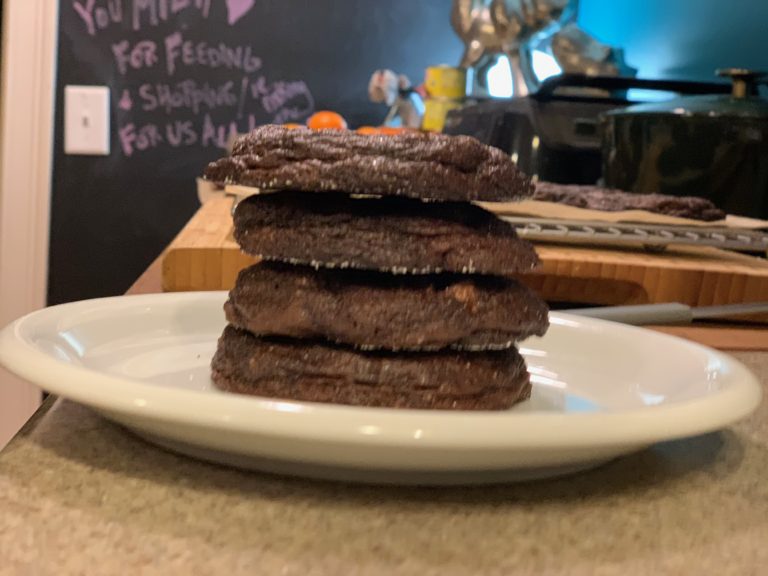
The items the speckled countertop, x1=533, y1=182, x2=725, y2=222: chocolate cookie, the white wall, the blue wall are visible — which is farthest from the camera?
the white wall

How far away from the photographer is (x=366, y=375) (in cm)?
51

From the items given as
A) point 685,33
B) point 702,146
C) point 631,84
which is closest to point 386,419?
point 702,146

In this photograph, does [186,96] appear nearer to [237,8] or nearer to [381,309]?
[237,8]

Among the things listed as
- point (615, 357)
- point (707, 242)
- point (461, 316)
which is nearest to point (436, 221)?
point (461, 316)

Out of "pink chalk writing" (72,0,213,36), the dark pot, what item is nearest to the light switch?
"pink chalk writing" (72,0,213,36)

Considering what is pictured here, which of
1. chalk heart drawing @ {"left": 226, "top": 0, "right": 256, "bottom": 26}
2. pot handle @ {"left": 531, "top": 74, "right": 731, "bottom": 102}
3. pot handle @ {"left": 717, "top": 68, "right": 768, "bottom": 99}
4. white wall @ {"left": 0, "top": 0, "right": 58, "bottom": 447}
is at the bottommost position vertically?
white wall @ {"left": 0, "top": 0, "right": 58, "bottom": 447}

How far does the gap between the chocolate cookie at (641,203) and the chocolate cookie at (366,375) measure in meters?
0.73

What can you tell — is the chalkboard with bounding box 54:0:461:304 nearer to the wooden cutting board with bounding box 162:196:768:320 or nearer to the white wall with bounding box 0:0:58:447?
the white wall with bounding box 0:0:58:447

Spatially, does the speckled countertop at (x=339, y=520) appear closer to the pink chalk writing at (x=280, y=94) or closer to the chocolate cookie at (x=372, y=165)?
the chocolate cookie at (x=372, y=165)

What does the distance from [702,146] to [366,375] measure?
1.05m

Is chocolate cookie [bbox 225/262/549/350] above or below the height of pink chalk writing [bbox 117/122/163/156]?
above

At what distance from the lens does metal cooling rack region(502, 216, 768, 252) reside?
1072 mm

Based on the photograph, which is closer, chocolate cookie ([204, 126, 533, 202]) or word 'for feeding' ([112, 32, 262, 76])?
chocolate cookie ([204, 126, 533, 202])

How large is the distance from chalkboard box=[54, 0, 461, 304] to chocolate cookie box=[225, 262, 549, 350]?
203cm
